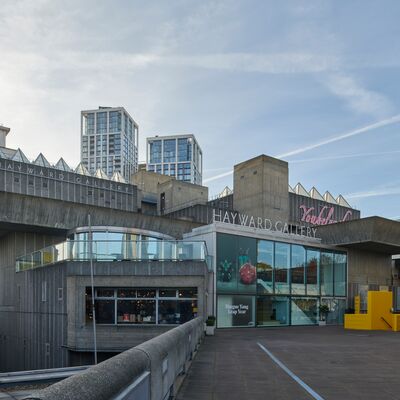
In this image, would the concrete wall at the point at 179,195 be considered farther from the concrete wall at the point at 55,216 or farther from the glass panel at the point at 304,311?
the glass panel at the point at 304,311

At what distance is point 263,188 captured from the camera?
50.9m

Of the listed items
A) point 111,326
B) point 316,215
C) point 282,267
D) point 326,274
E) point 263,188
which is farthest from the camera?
point 316,215

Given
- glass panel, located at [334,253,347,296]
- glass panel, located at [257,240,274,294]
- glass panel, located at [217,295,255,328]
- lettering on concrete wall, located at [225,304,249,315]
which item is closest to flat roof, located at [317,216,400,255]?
glass panel, located at [334,253,347,296]

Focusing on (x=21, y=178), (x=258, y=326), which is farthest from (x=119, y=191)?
(x=258, y=326)

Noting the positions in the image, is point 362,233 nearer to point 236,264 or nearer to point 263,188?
point 263,188

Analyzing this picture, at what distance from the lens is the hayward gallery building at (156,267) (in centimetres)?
2531

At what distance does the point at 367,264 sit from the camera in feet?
149

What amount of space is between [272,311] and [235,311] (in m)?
3.86

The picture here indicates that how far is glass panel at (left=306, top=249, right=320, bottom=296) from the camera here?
127ft

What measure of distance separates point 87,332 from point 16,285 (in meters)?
13.4

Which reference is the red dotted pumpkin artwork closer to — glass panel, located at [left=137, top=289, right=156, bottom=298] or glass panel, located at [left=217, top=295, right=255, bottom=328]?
glass panel, located at [left=217, top=295, right=255, bottom=328]

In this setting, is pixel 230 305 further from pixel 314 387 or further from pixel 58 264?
pixel 314 387

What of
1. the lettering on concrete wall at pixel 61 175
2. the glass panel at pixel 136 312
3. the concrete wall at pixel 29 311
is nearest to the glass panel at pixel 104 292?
the glass panel at pixel 136 312

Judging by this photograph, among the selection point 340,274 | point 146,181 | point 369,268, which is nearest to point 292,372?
point 340,274
